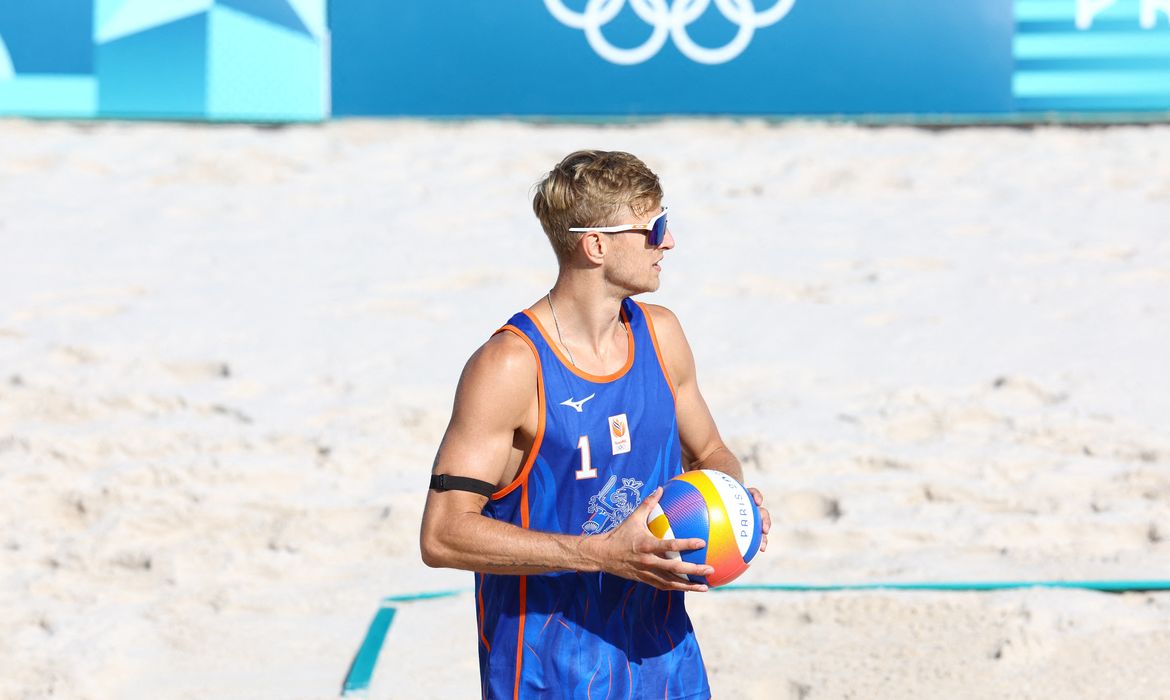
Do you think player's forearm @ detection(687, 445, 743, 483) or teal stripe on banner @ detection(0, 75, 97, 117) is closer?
player's forearm @ detection(687, 445, 743, 483)

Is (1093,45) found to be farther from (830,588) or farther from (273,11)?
(830,588)

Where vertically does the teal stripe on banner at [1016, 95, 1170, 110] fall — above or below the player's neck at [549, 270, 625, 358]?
above

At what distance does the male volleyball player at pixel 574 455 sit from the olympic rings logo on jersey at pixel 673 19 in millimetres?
6203

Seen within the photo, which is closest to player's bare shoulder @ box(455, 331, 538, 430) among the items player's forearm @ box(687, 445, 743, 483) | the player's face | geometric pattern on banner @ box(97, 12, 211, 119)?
the player's face

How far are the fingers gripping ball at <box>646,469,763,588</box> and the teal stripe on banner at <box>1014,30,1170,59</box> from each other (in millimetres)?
6775

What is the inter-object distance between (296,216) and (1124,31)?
5.39 metres

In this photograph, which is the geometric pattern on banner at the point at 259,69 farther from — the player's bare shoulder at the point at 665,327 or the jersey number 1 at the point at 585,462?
the jersey number 1 at the point at 585,462

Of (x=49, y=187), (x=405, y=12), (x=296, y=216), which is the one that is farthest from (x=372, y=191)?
(x=49, y=187)

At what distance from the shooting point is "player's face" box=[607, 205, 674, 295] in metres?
2.45

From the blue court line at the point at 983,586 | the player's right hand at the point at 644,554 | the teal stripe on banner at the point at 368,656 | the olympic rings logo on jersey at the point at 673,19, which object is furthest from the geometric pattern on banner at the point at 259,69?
the player's right hand at the point at 644,554

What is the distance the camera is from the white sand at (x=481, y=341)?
3932 millimetres

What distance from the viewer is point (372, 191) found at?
7973mm

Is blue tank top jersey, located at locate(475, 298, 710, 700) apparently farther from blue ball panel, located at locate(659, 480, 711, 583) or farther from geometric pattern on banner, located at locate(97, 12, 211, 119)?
geometric pattern on banner, located at locate(97, 12, 211, 119)

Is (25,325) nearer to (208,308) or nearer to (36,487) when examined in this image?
(208,308)
